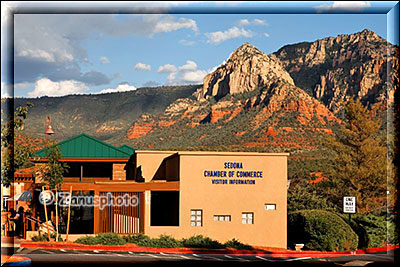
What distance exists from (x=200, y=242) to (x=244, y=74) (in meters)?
123

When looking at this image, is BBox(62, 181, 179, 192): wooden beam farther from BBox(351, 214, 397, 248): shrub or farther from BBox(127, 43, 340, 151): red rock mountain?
BBox(127, 43, 340, 151): red rock mountain

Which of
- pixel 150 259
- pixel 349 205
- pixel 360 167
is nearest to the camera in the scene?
pixel 150 259

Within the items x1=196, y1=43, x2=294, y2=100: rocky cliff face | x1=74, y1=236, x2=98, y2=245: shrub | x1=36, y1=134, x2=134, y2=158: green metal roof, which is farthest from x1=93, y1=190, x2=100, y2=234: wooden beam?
x1=196, y1=43, x2=294, y2=100: rocky cliff face

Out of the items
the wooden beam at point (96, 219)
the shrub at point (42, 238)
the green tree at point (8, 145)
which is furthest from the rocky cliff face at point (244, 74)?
the green tree at point (8, 145)

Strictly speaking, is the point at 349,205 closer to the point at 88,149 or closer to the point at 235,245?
the point at 235,245

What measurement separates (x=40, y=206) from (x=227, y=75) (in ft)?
420

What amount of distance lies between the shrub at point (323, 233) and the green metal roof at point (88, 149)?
14.7 meters

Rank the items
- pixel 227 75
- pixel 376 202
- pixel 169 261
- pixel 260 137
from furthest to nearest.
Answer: pixel 227 75 < pixel 260 137 < pixel 376 202 < pixel 169 261

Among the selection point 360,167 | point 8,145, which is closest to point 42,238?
point 8,145

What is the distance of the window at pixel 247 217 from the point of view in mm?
28328

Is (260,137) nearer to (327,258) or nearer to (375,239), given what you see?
(375,239)

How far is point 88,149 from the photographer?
38.3m

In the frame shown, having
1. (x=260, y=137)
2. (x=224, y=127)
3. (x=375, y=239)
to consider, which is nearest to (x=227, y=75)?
(x=224, y=127)

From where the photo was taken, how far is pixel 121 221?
28078 millimetres
